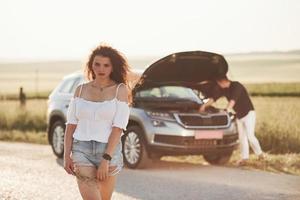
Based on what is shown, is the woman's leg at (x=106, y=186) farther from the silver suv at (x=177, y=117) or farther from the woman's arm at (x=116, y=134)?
the silver suv at (x=177, y=117)

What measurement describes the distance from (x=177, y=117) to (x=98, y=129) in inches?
265

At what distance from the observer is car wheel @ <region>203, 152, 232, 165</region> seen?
1308cm

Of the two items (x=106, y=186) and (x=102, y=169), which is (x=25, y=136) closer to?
(x=106, y=186)

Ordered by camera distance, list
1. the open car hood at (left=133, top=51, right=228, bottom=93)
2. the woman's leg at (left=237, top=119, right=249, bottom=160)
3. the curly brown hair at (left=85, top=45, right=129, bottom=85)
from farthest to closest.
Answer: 1. the woman's leg at (left=237, top=119, right=249, bottom=160)
2. the open car hood at (left=133, top=51, right=228, bottom=93)
3. the curly brown hair at (left=85, top=45, right=129, bottom=85)

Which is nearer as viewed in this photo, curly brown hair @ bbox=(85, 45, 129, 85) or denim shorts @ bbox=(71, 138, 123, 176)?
denim shorts @ bbox=(71, 138, 123, 176)

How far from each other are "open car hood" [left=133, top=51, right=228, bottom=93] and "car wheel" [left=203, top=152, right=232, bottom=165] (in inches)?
53.0

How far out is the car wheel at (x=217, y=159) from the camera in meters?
13.1

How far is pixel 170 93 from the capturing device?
1301 cm

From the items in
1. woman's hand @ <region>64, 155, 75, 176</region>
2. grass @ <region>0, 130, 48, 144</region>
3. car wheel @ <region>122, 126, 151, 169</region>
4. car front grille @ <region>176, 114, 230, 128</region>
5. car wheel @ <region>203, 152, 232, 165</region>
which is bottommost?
grass @ <region>0, 130, 48, 144</region>

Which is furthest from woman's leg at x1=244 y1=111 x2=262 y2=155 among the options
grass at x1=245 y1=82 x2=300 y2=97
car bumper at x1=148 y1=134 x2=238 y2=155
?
grass at x1=245 y1=82 x2=300 y2=97

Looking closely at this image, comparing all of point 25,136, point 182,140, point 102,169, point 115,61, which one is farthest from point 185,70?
point 102,169

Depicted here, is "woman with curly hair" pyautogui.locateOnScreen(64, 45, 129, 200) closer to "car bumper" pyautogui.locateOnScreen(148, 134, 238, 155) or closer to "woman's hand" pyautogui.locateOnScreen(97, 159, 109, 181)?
"woman's hand" pyautogui.locateOnScreen(97, 159, 109, 181)

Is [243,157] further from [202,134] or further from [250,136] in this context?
[202,134]

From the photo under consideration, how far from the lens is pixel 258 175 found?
11562 mm
